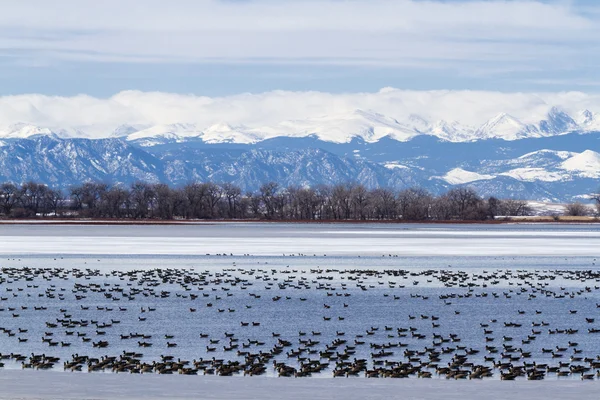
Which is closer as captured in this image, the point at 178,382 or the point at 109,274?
the point at 178,382

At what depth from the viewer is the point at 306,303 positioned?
4409 centimetres

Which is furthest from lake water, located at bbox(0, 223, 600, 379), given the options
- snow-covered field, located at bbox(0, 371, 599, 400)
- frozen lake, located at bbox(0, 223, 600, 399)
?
snow-covered field, located at bbox(0, 371, 599, 400)

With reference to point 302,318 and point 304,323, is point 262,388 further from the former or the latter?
point 302,318

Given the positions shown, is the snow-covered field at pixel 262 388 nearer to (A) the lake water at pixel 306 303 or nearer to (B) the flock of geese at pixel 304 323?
(B) the flock of geese at pixel 304 323

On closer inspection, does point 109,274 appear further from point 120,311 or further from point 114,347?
point 114,347


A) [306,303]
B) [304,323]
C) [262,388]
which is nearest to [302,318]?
[304,323]

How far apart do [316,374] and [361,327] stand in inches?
408

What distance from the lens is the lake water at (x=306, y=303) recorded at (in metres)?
32.0

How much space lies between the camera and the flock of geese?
1085 inches

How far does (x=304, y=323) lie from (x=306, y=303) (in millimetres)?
6689

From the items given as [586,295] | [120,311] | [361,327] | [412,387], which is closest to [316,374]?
[412,387]

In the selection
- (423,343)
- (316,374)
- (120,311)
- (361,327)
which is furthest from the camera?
(120,311)

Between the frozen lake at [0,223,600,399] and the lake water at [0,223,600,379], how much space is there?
77 millimetres

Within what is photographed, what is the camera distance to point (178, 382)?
2378 centimetres
